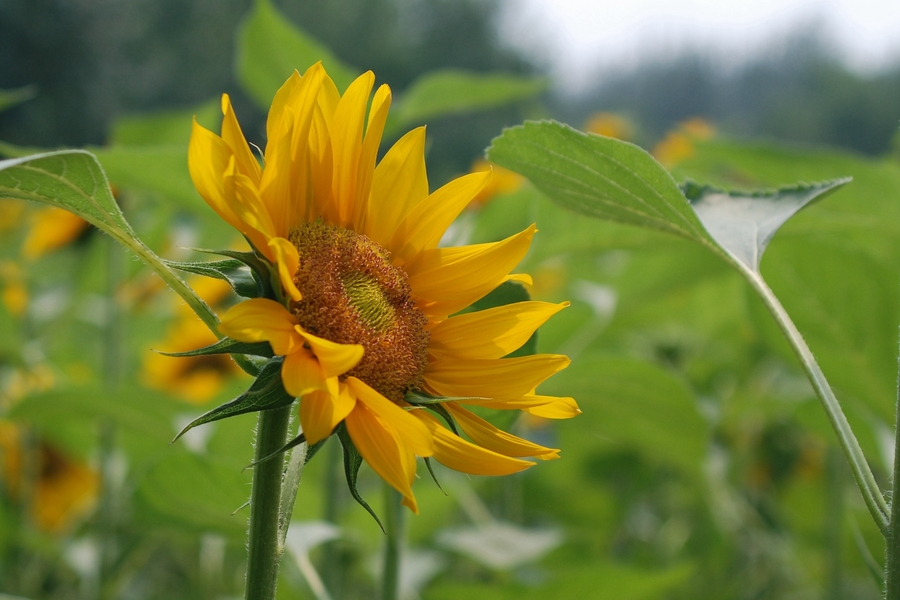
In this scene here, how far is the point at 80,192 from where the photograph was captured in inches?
14.5

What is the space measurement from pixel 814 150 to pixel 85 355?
1587 millimetres

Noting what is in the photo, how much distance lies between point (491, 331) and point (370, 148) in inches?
4.3

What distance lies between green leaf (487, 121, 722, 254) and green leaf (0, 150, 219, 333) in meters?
0.20

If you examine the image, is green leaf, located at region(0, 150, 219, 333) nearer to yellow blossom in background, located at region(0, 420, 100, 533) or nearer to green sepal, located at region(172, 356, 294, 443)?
green sepal, located at region(172, 356, 294, 443)

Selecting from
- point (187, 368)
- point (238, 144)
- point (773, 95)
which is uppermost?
point (773, 95)

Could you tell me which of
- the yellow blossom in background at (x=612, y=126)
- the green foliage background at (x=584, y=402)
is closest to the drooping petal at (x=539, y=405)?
the green foliage background at (x=584, y=402)

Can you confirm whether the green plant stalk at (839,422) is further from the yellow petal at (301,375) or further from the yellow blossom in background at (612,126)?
the yellow blossom in background at (612,126)

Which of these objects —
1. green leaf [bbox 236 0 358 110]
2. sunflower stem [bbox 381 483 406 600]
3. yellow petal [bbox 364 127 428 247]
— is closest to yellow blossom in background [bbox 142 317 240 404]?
green leaf [bbox 236 0 358 110]

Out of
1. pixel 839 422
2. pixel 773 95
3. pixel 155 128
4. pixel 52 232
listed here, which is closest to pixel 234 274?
pixel 839 422

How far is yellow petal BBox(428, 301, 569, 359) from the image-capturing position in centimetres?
42

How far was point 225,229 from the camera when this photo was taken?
3.24ft

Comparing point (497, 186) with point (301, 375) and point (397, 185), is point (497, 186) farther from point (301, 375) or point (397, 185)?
point (301, 375)

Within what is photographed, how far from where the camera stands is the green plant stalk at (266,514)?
35cm

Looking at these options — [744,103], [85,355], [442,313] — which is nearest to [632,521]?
[85,355]
